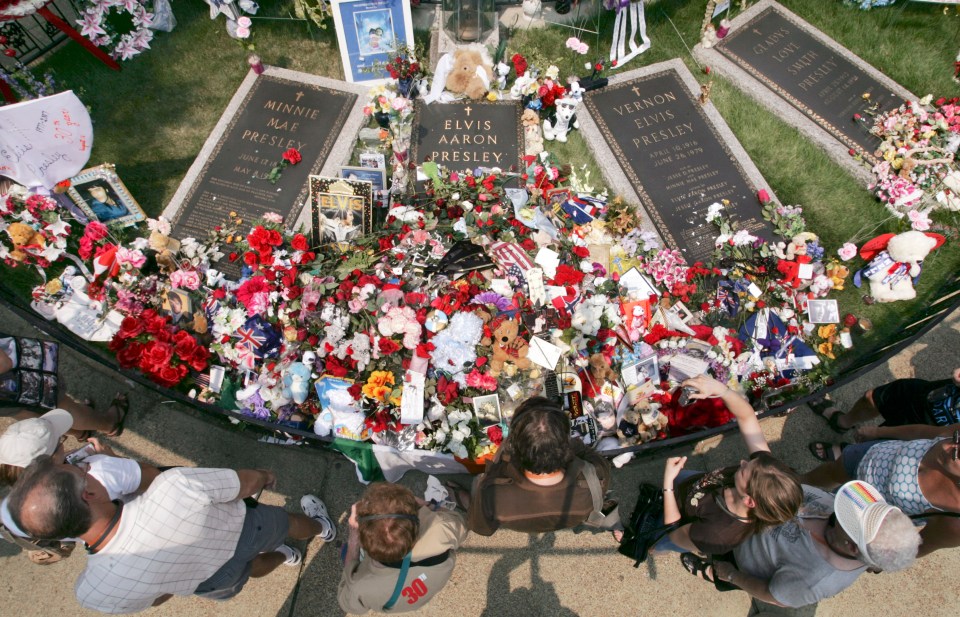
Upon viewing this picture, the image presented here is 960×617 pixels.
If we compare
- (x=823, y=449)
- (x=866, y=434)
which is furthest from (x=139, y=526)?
(x=823, y=449)

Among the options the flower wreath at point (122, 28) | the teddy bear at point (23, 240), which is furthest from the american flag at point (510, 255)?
the flower wreath at point (122, 28)

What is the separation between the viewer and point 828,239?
21.1 feet

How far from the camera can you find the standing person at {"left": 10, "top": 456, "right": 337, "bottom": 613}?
2.83 metres

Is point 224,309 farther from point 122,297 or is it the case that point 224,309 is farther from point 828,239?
point 828,239

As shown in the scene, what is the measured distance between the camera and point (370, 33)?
6.89 m

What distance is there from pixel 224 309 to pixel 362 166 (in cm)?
229

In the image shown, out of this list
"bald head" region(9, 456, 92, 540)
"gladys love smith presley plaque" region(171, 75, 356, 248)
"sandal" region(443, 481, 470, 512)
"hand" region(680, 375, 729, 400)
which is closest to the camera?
"bald head" region(9, 456, 92, 540)

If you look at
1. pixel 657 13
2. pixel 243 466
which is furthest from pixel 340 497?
pixel 657 13

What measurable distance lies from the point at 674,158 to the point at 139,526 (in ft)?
22.0

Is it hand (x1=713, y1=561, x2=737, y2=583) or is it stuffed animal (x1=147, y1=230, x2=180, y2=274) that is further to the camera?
stuffed animal (x1=147, y1=230, x2=180, y2=274)

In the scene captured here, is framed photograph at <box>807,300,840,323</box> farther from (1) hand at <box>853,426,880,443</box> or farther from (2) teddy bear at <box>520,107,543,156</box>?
(2) teddy bear at <box>520,107,543,156</box>

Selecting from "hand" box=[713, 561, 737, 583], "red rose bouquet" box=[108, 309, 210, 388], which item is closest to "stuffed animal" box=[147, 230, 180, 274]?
"red rose bouquet" box=[108, 309, 210, 388]

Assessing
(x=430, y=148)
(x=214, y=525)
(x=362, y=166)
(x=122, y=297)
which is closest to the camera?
(x=214, y=525)

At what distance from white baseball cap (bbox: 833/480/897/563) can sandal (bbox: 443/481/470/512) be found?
2.85m
